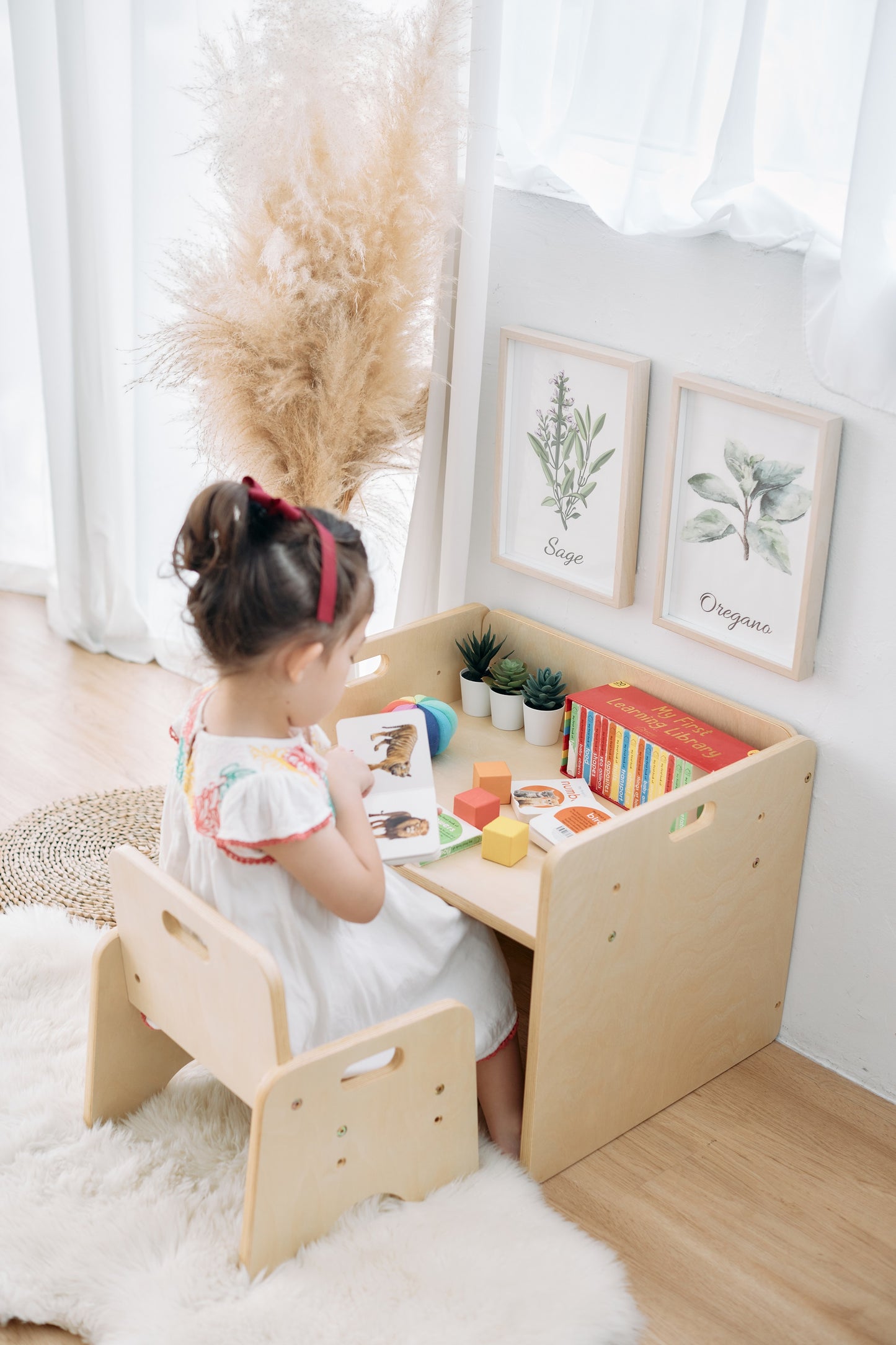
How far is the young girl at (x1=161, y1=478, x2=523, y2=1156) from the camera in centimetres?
125

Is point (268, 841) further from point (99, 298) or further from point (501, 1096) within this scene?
point (99, 298)

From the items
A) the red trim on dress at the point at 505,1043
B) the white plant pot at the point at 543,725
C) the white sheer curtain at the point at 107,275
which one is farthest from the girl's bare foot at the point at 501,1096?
the white sheer curtain at the point at 107,275

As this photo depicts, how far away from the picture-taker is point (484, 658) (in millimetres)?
1948

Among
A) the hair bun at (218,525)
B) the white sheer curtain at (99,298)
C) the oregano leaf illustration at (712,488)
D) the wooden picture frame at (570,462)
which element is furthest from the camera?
the white sheer curtain at (99,298)

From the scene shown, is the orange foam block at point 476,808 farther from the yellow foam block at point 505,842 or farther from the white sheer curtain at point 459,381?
the white sheer curtain at point 459,381

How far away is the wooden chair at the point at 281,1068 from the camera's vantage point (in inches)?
50.6

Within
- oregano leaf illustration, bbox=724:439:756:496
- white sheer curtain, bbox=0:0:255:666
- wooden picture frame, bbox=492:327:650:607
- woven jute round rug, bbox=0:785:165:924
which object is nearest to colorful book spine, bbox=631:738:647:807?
wooden picture frame, bbox=492:327:650:607

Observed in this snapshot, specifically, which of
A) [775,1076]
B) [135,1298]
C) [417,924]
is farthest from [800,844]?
[135,1298]

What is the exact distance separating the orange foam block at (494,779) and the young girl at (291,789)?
22 cm

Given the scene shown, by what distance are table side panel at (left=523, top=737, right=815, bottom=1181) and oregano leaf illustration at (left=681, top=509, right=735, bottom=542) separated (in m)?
0.27

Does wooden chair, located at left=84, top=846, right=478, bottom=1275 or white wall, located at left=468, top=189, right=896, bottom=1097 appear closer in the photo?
wooden chair, located at left=84, top=846, right=478, bottom=1275

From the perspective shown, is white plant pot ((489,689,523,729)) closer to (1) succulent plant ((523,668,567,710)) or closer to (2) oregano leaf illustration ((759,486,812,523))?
(1) succulent plant ((523,668,567,710))

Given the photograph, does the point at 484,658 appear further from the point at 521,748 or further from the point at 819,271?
the point at 819,271

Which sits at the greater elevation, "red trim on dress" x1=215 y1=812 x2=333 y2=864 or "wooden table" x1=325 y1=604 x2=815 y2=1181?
"red trim on dress" x1=215 y1=812 x2=333 y2=864
